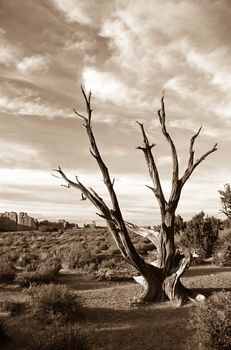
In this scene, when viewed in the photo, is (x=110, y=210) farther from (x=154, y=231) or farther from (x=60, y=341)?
(x=60, y=341)

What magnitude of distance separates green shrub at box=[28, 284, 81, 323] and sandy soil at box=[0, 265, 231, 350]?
261 mm

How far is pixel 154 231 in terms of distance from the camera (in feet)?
36.9

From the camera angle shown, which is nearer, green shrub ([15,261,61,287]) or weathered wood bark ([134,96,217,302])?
weathered wood bark ([134,96,217,302])

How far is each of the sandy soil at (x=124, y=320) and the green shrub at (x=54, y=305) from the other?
26cm

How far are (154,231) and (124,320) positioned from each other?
9.84ft

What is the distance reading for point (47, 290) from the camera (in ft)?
31.5

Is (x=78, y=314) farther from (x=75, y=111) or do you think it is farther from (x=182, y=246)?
(x=182, y=246)

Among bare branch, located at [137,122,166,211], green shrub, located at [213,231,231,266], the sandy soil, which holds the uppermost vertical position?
bare branch, located at [137,122,166,211]

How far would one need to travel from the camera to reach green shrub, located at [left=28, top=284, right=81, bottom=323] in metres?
8.84

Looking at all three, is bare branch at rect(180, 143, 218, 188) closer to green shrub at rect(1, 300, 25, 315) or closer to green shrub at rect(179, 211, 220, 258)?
green shrub at rect(1, 300, 25, 315)

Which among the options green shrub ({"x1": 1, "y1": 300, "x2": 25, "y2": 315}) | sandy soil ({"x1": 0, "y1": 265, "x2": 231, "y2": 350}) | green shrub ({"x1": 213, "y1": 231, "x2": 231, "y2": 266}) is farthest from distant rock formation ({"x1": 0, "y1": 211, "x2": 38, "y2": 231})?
green shrub ({"x1": 1, "y1": 300, "x2": 25, "y2": 315})

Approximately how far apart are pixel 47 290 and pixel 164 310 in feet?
9.86

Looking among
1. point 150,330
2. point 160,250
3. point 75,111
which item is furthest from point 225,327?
point 75,111

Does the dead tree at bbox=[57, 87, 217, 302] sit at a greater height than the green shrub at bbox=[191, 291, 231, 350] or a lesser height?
greater
